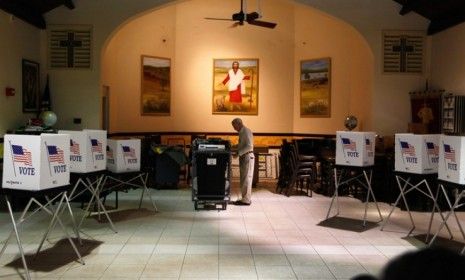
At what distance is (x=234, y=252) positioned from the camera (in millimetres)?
5715

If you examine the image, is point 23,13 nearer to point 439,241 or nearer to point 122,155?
point 122,155

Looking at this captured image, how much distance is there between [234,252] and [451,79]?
5880 millimetres

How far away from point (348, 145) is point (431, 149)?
1.16m

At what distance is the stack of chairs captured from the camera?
10062 millimetres

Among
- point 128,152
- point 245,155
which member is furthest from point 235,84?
point 128,152

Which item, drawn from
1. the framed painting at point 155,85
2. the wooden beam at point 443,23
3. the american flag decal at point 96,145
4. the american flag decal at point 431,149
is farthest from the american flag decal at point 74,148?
the wooden beam at point 443,23

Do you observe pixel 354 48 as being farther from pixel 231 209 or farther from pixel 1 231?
pixel 1 231

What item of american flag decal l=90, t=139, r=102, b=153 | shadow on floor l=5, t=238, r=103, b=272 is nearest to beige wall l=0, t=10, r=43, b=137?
american flag decal l=90, t=139, r=102, b=153

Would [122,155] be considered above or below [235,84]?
below

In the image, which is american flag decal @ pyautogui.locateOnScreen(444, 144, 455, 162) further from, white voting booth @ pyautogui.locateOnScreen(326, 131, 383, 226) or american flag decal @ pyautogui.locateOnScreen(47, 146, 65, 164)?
american flag decal @ pyautogui.locateOnScreen(47, 146, 65, 164)

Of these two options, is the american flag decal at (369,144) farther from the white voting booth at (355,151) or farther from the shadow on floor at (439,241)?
the shadow on floor at (439,241)

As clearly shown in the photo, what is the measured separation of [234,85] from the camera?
42.3 feet

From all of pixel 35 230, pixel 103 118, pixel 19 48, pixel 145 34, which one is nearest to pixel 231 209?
pixel 35 230

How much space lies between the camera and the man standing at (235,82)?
1287 centimetres
